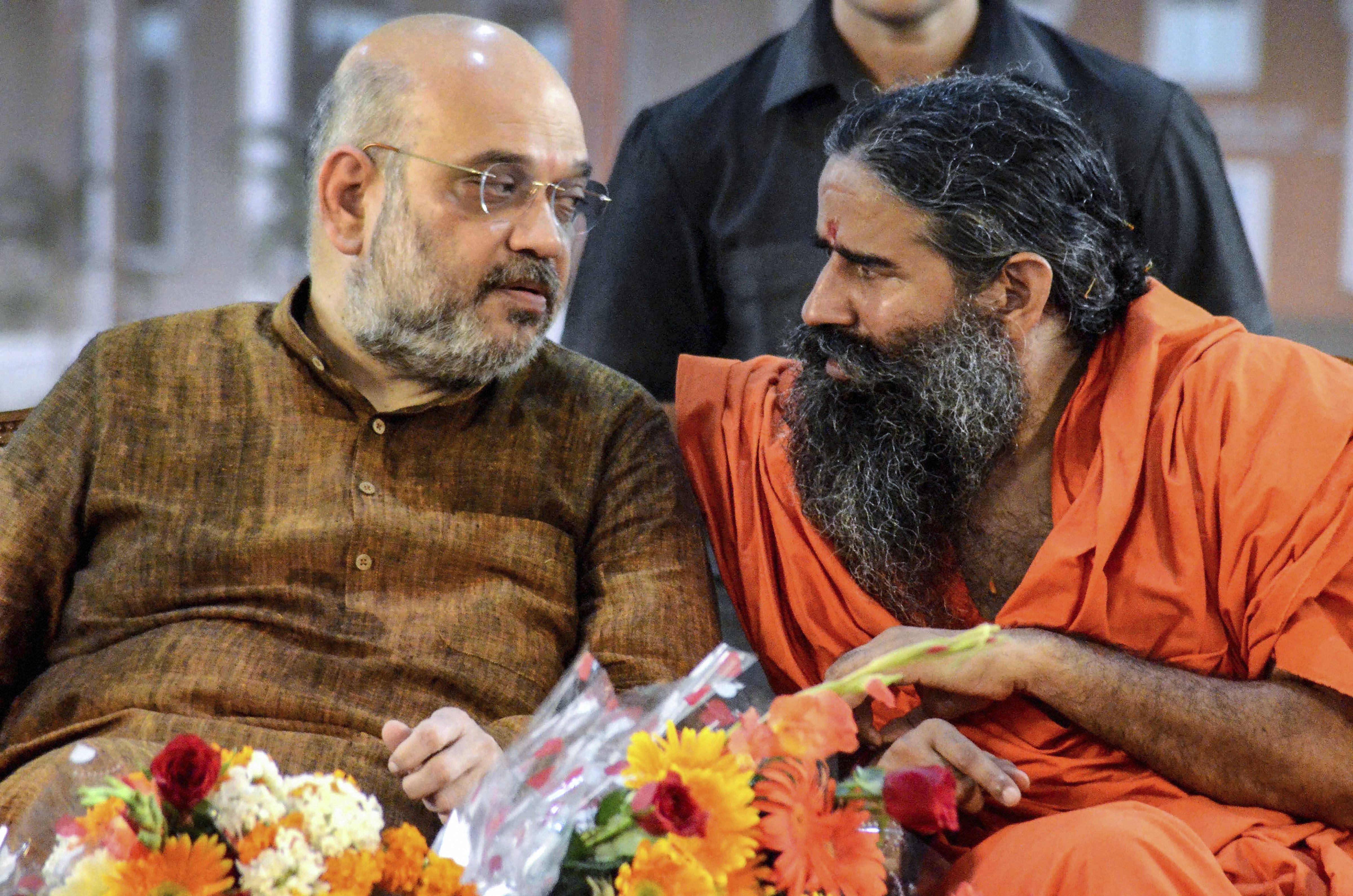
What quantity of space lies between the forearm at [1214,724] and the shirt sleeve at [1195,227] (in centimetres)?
136

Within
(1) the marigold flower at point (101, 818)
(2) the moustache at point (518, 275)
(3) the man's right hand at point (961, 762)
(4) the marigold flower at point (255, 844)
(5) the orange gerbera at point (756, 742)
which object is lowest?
(3) the man's right hand at point (961, 762)

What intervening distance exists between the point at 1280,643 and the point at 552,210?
A: 1.40m

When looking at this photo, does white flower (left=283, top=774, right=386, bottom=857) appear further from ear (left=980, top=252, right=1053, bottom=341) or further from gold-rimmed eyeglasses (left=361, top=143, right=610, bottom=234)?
ear (left=980, top=252, right=1053, bottom=341)

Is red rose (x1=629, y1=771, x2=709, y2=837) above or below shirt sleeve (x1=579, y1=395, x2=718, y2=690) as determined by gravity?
above

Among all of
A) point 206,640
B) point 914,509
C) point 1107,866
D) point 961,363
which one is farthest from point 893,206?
point 206,640

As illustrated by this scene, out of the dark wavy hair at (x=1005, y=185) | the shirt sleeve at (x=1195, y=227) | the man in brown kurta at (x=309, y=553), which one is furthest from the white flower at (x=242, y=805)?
the shirt sleeve at (x=1195, y=227)

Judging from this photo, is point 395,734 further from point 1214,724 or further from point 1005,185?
point 1005,185

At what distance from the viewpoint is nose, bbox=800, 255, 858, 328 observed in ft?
8.83

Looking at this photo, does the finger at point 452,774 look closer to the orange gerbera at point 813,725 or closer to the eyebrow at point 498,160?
the orange gerbera at point 813,725

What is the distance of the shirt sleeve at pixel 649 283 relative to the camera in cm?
356

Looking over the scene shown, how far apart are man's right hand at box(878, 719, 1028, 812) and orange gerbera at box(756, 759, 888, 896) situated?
61 cm

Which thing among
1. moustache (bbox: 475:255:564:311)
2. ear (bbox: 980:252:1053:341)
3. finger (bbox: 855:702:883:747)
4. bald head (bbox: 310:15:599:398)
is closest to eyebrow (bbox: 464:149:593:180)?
bald head (bbox: 310:15:599:398)

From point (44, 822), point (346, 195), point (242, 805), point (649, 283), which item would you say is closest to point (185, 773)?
point (242, 805)

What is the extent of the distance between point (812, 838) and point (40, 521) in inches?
60.2
